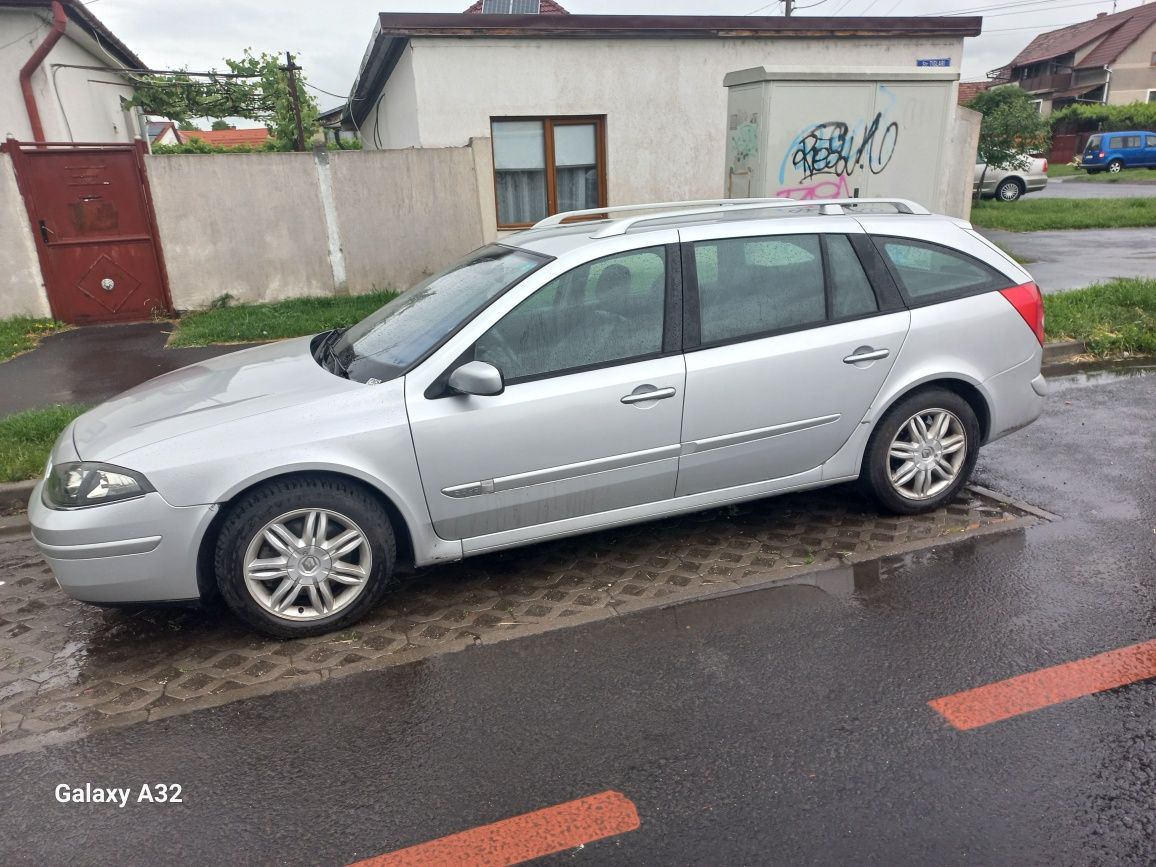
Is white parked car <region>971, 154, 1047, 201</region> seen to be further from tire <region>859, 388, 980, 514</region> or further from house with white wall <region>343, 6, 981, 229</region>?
tire <region>859, 388, 980, 514</region>

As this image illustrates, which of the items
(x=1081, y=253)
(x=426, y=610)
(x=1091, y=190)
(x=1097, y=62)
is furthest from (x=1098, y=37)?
(x=426, y=610)

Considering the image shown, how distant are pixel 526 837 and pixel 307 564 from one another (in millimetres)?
1579

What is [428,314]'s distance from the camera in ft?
13.6

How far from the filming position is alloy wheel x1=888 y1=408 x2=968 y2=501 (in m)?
4.46

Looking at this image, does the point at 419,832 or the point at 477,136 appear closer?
the point at 419,832

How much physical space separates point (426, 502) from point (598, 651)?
38.3 inches

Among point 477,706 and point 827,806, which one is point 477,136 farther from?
point 827,806

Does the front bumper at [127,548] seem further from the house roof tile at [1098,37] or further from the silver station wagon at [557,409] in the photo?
the house roof tile at [1098,37]

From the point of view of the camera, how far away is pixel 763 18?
11.6 m

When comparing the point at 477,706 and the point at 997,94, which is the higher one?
the point at 997,94

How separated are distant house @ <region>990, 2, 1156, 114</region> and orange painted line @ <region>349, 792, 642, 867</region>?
61174mm

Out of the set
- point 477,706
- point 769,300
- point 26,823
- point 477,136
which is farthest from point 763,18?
point 26,823

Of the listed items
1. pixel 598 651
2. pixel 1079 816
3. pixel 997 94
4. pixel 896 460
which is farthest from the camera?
pixel 997 94

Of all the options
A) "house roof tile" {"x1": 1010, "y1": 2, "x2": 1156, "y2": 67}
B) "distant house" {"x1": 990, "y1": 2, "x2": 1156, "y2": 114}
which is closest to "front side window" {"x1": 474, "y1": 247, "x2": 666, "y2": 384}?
"distant house" {"x1": 990, "y1": 2, "x2": 1156, "y2": 114}
